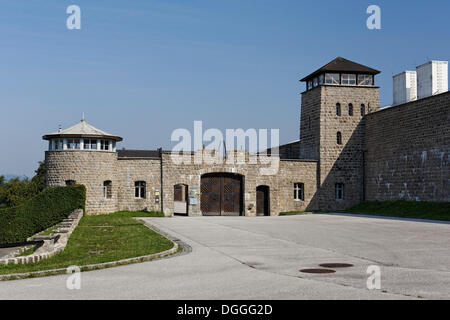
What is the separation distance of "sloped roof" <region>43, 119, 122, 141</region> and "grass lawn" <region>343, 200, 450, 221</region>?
54.5ft

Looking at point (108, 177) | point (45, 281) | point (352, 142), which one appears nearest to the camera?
point (45, 281)

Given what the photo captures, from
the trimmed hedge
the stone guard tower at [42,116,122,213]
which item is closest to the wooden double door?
the stone guard tower at [42,116,122,213]

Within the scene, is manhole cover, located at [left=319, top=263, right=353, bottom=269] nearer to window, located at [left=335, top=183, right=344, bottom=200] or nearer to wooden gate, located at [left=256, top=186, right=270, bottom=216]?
wooden gate, located at [left=256, top=186, right=270, bottom=216]

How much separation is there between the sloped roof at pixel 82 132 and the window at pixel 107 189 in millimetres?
2783

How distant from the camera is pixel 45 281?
355 inches

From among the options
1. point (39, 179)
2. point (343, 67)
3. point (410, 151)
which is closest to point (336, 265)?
point (410, 151)

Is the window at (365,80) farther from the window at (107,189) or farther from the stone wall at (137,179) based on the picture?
the window at (107,189)

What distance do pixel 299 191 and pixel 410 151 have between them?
8.28 metres

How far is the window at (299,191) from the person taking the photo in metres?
35.3

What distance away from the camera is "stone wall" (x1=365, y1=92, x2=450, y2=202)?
27766 mm

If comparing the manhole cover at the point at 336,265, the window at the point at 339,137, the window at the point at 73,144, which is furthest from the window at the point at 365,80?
the manhole cover at the point at 336,265

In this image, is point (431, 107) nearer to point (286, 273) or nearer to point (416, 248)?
point (416, 248)
